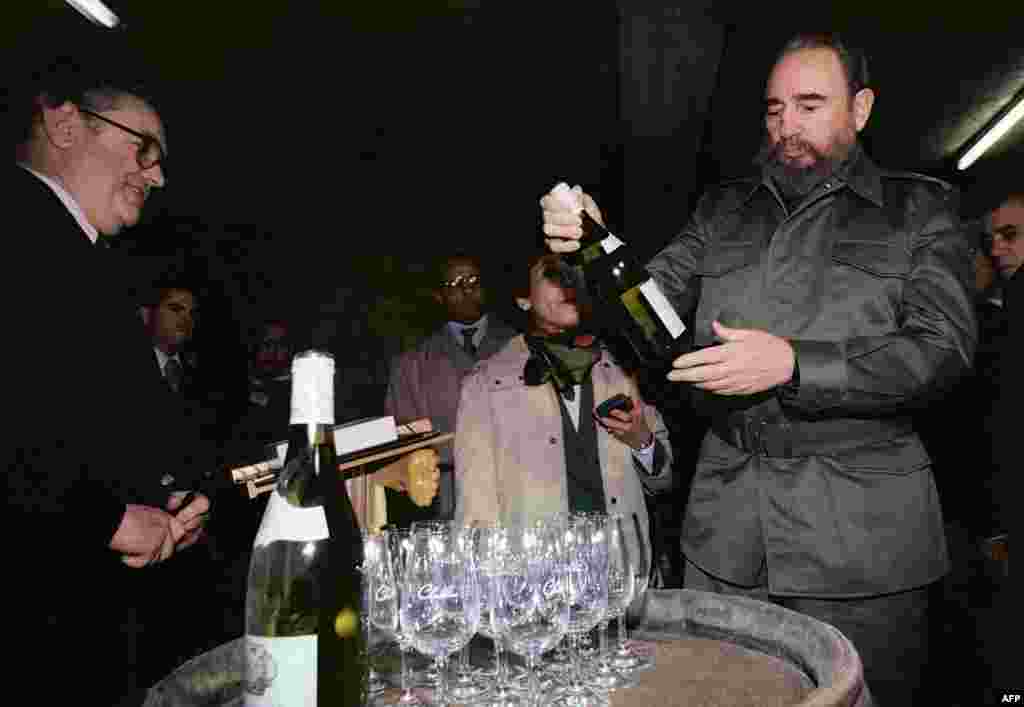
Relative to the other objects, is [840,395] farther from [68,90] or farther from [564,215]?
[68,90]

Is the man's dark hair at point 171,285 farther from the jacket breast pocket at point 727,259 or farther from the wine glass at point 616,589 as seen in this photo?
the wine glass at point 616,589

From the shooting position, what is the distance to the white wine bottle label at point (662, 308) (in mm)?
1681

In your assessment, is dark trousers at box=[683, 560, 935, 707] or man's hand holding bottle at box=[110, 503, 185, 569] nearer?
dark trousers at box=[683, 560, 935, 707]

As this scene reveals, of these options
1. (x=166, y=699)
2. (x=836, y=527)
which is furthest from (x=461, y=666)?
(x=836, y=527)

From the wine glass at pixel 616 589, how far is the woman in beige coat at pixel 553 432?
1.37m

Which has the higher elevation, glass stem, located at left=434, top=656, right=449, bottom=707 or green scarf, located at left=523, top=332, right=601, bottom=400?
green scarf, located at left=523, top=332, right=601, bottom=400

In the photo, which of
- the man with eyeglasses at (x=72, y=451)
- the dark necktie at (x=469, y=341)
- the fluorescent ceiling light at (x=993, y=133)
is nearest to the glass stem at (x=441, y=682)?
the man with eyeglasses at (x=72, y=451)

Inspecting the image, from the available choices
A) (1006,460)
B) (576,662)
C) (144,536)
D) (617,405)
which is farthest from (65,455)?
(1006,460)

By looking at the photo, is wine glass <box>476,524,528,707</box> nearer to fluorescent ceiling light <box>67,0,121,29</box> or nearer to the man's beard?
the man's beard

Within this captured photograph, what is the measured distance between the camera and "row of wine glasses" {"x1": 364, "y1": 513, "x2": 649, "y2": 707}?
105cm

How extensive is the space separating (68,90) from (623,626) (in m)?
2.01

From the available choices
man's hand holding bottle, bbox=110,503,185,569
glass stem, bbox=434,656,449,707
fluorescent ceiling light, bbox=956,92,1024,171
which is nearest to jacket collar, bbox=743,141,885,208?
glass stem, bbox=434,656,449,707

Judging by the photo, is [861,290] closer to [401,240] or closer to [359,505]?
[359,505]

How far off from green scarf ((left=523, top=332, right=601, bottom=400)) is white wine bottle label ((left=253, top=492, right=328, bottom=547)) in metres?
1.88
